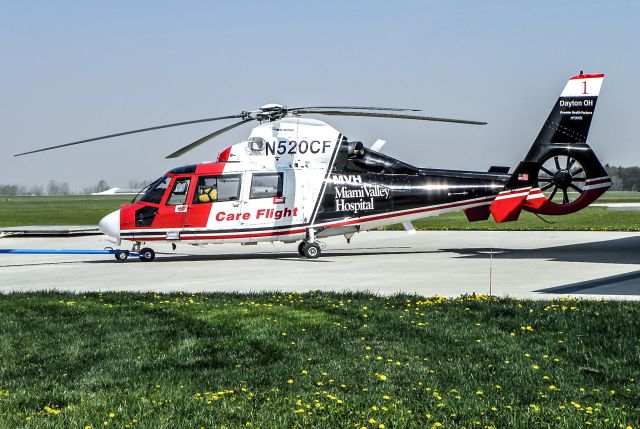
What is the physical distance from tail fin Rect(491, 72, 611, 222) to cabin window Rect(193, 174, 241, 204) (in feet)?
23.9

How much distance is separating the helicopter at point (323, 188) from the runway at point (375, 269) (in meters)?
0.93

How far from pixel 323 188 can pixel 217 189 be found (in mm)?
2919

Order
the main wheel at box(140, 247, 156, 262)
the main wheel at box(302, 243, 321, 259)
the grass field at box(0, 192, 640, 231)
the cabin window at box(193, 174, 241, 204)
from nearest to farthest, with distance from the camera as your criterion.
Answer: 1. the cabin window at box(193, 174, 241, 204)
2. the main wheel at box(302, 243, 321, 259)
3. the main wheel at box(140, 247, 156, 262)
4. the grass field at box(0, 192, 640, 231)

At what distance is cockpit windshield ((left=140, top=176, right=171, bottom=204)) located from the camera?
1939cm

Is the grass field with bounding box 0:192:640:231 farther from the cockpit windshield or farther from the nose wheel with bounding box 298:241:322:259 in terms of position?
the cockpit windshield

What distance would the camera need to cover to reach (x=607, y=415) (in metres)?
5.72

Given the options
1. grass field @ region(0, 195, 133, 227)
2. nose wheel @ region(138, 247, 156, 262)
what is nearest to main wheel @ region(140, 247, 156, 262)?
nose wheel @ region(138, 247, 156, 262)

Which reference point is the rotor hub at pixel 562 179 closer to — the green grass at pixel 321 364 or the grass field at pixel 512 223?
the green grass at pixel 321 364

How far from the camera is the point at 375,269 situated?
1698 centimetres

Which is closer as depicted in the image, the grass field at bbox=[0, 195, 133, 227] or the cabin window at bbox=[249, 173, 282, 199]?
the cabin window at bbox=[249, 173, 282, 199]

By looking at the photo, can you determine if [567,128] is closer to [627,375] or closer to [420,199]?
[420,199]

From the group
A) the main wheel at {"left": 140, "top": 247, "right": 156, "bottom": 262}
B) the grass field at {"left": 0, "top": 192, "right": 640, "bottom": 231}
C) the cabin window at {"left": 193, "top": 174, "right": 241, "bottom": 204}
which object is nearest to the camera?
the cabin window at {"left": 193, "top": 174, "right": 241, "bottom": 204}

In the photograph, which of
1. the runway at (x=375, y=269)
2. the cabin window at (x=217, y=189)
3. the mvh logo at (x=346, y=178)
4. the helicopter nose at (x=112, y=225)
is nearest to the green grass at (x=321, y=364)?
the runway at (x=375, y=269)

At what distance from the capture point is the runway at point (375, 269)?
1357cm
